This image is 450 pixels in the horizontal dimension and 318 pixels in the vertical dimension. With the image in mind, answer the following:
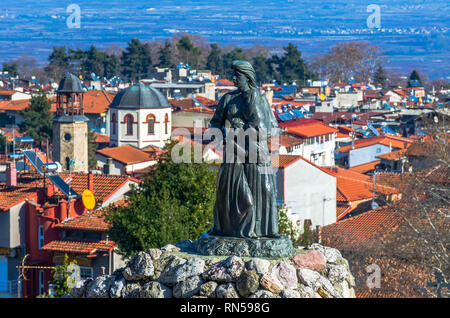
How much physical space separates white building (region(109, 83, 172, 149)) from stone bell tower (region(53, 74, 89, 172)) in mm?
8529

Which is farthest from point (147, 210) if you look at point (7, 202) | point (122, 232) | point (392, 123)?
point (392, 123)

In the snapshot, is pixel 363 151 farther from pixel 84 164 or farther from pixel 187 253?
pixel 187 253

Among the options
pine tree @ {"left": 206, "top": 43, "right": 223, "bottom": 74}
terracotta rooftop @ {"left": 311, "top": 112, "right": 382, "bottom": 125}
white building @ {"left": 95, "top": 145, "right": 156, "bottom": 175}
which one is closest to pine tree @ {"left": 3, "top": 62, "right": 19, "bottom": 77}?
pine tree @ {"left": 206, "top": 43, "right": 223, "bottom": 74}

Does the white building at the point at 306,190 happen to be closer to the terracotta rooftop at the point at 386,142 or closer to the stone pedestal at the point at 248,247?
the terracotta rooftop at the point at 386,142

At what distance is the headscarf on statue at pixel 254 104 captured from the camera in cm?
1519

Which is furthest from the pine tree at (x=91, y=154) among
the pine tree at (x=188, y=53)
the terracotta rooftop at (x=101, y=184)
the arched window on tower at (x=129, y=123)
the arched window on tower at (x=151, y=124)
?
the pine tree at (x=188, y=53)

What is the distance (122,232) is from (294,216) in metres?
10.4

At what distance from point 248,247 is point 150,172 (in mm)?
17187

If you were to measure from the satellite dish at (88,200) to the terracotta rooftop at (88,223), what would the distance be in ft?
0.82

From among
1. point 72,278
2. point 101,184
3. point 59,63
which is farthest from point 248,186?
point 59,63

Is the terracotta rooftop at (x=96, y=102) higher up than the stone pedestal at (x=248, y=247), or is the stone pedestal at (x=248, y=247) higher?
the stone pedestal at (x=248, y=247)

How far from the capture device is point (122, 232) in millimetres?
28141

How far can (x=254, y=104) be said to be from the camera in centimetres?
1519

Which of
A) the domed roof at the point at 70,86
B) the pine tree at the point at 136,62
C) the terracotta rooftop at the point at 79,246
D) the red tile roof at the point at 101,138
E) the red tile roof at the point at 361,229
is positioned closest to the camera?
the terracotta rooftop at the point at 79,246
